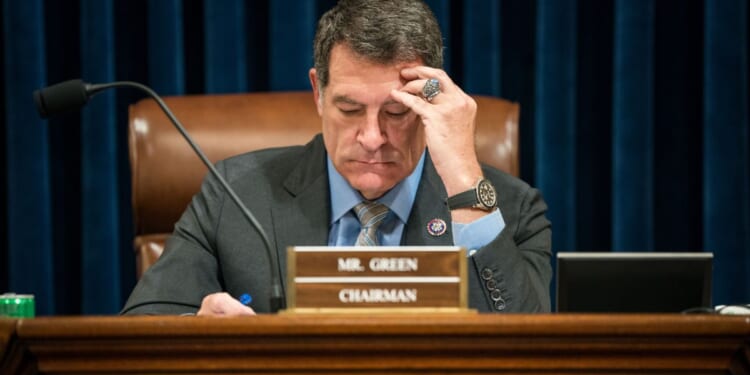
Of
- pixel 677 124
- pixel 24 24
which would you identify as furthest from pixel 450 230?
pixel 24 24

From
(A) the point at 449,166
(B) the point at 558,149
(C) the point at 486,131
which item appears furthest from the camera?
(B) the point at 558,149

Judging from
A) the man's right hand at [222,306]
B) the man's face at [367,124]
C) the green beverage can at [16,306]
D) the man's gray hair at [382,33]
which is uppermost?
the man's gray hair at [382,33]

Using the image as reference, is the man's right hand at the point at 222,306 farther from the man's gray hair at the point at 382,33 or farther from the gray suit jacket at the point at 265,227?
the man's gray hair at the point at 382,33

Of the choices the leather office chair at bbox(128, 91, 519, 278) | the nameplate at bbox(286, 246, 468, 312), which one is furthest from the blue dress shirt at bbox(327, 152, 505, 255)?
the nameplate at bbox(286, 246, 468, 312)

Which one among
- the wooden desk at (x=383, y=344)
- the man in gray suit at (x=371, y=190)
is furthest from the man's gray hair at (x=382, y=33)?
the wooden desk at (x=383, y=344)

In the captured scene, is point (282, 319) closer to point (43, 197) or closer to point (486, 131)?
point (486, 131)

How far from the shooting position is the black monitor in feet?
4.87

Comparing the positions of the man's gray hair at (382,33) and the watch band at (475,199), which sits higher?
the man's gray hair at (382,33)

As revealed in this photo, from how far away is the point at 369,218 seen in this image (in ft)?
6.23

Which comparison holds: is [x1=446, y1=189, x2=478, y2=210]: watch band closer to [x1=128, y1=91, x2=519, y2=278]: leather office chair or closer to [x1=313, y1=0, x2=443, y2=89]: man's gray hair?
[x1=313, y1=0, x2=443, y2=89]: man's gray hair

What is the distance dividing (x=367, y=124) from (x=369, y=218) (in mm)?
190

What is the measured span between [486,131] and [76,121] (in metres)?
1.33

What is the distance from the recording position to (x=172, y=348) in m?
1.10

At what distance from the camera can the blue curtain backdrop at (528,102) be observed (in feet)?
9.53
